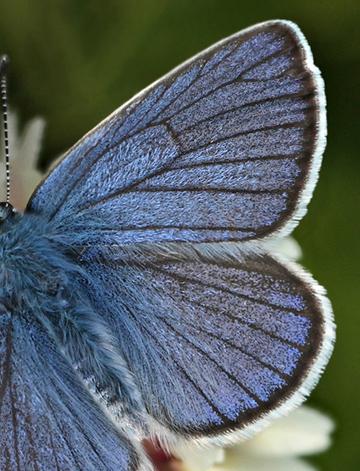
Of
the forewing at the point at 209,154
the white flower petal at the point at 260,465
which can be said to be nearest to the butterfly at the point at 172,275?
the forewing at the point at 209,154

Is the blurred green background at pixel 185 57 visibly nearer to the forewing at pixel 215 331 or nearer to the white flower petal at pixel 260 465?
the white flower petal at pixel 260 465

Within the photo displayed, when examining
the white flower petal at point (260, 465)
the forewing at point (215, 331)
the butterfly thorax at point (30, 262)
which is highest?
the butterfly thorax at point (30, 262)

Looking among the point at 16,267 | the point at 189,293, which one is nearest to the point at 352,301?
the point at 189,293

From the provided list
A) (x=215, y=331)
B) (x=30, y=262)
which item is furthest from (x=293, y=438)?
(x=30, y=262)

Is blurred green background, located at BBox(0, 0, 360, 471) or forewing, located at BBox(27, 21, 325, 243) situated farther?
blurred green background, located at BBox(0, 0, 360, 471)

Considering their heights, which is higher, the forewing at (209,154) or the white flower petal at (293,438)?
the forewing at (209,154)

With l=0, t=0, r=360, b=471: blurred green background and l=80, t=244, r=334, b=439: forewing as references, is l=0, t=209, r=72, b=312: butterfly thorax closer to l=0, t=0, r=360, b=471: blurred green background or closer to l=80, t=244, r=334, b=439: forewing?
l=80, t=244, r=334, b=439: forewing

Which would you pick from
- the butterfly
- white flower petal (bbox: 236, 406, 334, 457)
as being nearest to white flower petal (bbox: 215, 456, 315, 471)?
white flower petal (bbox: 236, 406, 334, 457)
